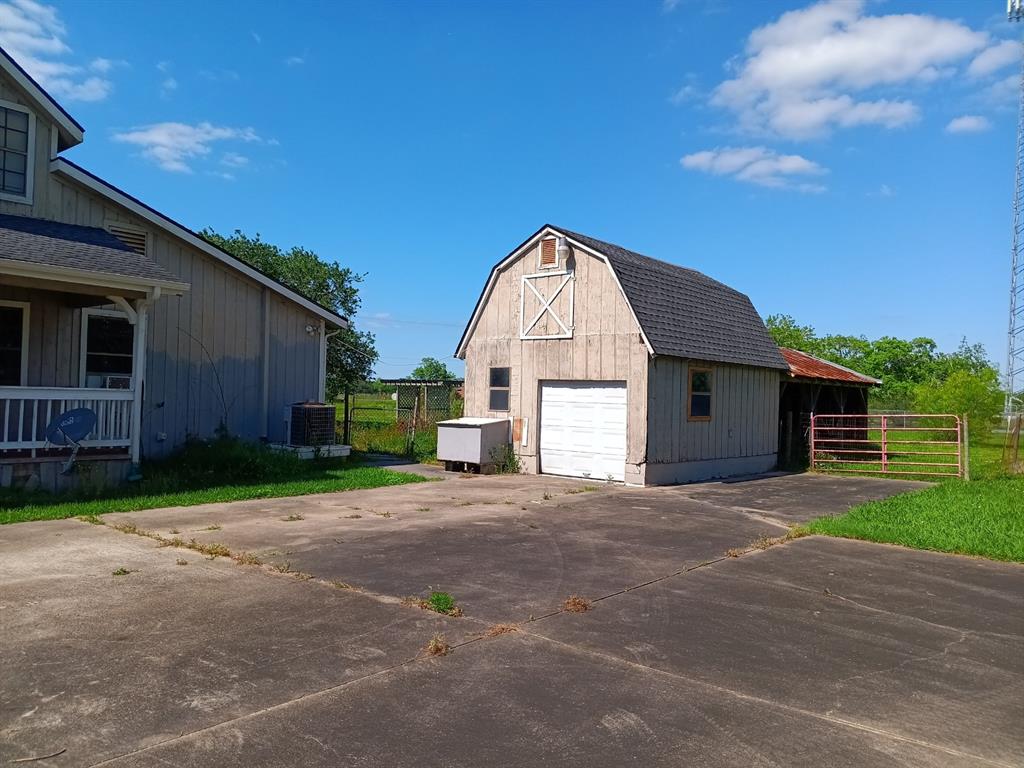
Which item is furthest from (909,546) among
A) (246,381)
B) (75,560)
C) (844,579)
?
(246,381)

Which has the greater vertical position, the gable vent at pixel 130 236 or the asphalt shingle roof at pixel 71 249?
the gable vent at pixel 130 236

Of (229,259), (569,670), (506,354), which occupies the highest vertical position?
(229,259)

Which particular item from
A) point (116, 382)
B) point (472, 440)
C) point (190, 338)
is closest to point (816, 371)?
point (472, 440)

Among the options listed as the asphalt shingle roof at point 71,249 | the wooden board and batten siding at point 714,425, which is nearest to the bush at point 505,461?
the wooden board and batten siding at point 714,425

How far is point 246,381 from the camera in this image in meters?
15.4

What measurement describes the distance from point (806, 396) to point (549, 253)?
1071 cm

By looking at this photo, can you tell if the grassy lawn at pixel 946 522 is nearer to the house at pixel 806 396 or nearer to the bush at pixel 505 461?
the house at pixel 806 396

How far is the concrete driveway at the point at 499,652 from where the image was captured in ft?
12.4

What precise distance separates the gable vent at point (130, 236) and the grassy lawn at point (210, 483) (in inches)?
153

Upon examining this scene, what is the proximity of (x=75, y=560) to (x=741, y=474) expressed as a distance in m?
14.8

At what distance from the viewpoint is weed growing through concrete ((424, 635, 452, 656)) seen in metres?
4.97

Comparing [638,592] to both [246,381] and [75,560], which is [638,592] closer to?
[75,560]

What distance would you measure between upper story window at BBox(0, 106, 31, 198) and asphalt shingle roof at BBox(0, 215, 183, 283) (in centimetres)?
55

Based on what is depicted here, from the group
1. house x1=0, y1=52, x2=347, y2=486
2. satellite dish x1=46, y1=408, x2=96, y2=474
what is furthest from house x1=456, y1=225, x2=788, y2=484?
satellite dish x1=46, y1=408, x2=96, y2=474
